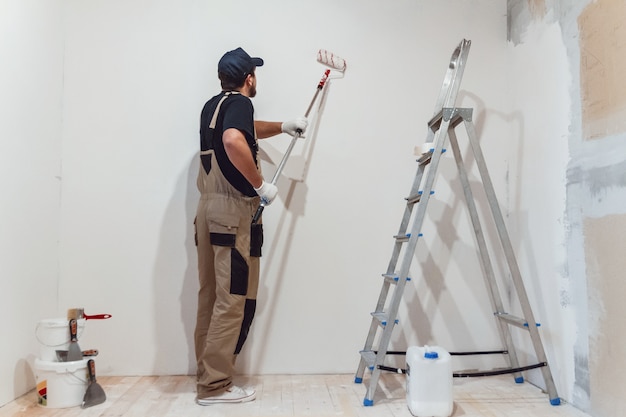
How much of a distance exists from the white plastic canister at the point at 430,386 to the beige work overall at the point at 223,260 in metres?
0.81

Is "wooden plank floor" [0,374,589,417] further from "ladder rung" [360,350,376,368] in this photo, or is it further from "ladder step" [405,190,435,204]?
"ladder step" [405,190,435,204]

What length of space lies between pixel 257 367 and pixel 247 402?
45cm

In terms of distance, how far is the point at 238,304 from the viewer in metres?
2.21

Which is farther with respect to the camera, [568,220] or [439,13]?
[439,13]

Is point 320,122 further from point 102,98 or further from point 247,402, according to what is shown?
point 247,402

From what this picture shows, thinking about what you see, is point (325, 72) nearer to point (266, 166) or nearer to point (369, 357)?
point (266, 166)

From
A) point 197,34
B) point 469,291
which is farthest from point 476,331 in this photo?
point 197,34

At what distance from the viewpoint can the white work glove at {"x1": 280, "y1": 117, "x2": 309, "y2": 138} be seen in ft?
8.28

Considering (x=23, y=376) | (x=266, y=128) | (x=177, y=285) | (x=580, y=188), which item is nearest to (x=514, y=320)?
(x=580, y=188)

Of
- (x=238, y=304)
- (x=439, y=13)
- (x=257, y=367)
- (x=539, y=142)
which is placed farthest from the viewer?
(x=439, y=13)

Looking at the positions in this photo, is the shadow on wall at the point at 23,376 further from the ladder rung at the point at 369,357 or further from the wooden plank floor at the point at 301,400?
the ladder rung at the point at 369,357

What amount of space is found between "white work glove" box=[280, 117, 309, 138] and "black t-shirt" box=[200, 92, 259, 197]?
0.30 metres

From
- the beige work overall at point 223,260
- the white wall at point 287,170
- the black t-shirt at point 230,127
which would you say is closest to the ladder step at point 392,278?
the white wall at point 287,170

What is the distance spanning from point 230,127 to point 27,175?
41.4 inches
